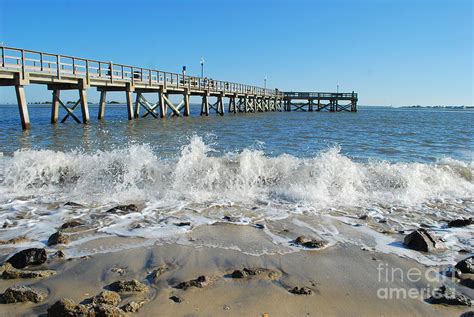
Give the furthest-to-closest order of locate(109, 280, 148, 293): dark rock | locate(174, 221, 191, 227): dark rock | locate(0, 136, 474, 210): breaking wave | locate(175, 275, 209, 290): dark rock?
locate(0, 136, 474, 210): breaking wave < locate(174, 221, 191, 227): dark rock < locate(175, 275, 209, 290): dark rock < locate(109, 280, 148, 293): dark rock

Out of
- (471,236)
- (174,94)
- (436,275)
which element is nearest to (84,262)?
(436,275)

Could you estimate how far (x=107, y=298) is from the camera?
10.2 feet

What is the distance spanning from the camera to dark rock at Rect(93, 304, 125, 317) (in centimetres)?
287

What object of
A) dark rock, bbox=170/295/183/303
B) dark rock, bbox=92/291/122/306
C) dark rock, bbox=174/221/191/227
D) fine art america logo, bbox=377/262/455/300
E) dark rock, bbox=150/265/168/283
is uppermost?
dark rock, bbox=92/291/122/306

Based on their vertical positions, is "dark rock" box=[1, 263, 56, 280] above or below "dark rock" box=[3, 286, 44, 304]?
below

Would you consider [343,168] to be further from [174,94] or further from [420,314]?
[174,94]

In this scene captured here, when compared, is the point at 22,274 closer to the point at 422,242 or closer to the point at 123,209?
the point at 123,209

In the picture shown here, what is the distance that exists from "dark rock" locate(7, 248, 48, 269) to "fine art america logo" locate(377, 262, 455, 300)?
10.7 ft

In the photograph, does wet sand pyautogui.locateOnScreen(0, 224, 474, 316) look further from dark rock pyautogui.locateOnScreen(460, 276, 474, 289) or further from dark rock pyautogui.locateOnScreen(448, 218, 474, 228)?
dark rock pyautogui.locateOnScreen(448, 218, 474, 228)

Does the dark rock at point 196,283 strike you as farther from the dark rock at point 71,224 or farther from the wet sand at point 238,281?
the dark rock at point 71,224

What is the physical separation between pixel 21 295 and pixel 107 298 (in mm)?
687

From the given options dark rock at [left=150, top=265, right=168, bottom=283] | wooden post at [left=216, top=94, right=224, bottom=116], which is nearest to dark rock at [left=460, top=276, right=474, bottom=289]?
dark rock at [left=150, top=265, right=168, bottom=283]

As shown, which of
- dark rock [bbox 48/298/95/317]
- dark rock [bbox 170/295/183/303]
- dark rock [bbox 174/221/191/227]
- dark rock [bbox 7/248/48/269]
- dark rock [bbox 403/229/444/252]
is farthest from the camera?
dark rock [bbox 174/221/191/227]

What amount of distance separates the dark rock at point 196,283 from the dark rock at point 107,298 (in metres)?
0.53
